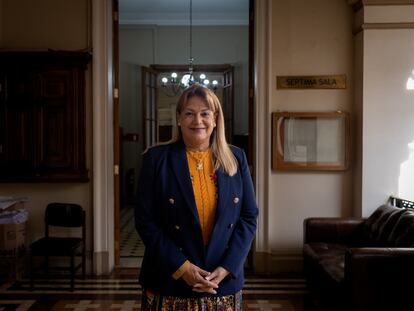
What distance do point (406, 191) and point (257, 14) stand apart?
2.33 meters

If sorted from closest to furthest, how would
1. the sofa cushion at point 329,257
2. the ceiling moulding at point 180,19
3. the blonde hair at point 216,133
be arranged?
the blonde hair at point 216,133 < the sofa cushion at point 329,257 < the ceiling moulding at point 180,19

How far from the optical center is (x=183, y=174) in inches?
65.6

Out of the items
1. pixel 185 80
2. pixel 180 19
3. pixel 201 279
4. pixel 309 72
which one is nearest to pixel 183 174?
pixel 201 279

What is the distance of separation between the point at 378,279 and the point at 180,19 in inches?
268

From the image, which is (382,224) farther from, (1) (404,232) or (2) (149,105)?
(2) (149,105)

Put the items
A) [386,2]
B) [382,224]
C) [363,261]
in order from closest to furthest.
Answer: [363,261] < [382,224] < [386,2]

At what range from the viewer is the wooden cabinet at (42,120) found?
4.57 meters

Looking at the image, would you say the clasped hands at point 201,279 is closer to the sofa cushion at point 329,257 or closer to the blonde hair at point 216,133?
the blonde hair at point 216,133

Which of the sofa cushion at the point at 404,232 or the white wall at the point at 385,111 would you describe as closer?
the sofa cushion at the point at 404,232

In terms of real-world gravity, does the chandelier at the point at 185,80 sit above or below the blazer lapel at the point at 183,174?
above

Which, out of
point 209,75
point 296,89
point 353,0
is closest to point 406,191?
→ point 296,89

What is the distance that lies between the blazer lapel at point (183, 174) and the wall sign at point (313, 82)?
314 cm

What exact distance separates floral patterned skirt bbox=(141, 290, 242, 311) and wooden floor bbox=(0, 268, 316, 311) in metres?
2.25

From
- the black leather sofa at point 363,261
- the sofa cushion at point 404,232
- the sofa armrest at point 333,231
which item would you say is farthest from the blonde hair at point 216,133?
the sofa armrest at point 333,231
